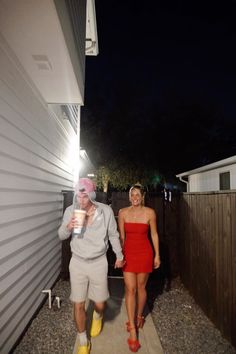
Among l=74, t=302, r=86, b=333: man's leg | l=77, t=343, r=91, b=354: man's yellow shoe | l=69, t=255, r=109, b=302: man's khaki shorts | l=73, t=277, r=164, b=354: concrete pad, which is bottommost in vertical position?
l=73, t=277, r=164, b=354: concrete pad

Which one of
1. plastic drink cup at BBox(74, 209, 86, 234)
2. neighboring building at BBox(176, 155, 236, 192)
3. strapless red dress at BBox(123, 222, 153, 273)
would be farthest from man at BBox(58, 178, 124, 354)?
neighboring building at BBox(176, 155, 236, 192)

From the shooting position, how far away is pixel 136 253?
3811mm

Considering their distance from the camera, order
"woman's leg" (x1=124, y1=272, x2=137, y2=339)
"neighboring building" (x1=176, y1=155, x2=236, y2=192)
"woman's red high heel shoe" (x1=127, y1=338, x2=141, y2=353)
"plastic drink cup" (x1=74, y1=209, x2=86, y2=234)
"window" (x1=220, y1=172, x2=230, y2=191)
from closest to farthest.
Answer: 1. "plastic drink cup" (x1=74, y1=209, x2=86, y2=234)
2. "woman's red high heel shoe" (x1=127, y1=338, x2=141, y2=353)
3. "woman's leg" (x1=124, y1=272, x2=137, y2=339)
4. "neighboring building" (x1=176, y1=155, x2=236, y2=192)
5. "window" (x1=220, y1=172, x2=230, y2=191)

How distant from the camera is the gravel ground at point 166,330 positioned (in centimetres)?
342

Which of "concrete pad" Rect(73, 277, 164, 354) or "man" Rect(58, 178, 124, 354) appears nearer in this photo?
"man" Rect(58, 178, 124, 354)

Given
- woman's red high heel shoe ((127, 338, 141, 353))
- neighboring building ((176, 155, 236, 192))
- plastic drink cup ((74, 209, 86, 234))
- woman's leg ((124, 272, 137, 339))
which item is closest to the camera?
plastic drink cup ((74, 209, 86, 234))

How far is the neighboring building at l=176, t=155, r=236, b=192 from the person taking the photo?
1089 centimetres

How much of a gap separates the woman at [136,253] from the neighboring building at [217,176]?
7054 mm

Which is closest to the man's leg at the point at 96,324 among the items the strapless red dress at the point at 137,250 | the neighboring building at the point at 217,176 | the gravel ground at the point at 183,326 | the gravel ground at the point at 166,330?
the gravel ground at the point at 166,330

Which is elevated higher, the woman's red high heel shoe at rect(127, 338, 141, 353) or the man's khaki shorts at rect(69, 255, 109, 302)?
the man's khaki shorts at rect(69, 255, 109, 302)

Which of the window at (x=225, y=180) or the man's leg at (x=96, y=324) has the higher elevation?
the window at (x=225, y=180)

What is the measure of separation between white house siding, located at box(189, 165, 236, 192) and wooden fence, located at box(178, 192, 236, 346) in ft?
20.4

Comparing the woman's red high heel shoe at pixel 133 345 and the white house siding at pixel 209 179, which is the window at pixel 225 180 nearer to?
the white house siding at pixel 209 179

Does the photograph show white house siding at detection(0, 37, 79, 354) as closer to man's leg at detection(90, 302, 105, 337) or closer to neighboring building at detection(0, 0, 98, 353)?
neighboring building at detection(0, 0, 98, 353)
